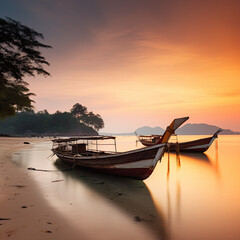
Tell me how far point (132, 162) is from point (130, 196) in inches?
82.3

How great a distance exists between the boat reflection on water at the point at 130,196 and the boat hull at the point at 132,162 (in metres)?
0.64

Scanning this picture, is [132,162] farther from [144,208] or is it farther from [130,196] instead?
[144,208]

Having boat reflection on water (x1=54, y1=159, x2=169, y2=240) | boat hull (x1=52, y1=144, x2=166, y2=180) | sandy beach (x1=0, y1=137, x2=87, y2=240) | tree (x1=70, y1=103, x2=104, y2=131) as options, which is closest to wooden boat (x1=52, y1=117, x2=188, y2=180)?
boat hull (x1=52, y1=144, x2=166, y2=180)

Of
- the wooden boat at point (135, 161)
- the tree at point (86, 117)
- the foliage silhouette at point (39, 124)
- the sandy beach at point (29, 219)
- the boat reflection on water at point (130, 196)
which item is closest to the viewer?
the sandy beach at point (29, 219)

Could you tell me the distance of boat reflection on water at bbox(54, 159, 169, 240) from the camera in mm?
6780

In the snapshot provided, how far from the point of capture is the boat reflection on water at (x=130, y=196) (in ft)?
22.2

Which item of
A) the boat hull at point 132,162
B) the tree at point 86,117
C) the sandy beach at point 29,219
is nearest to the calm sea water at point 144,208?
the sandy beach at point 29,219

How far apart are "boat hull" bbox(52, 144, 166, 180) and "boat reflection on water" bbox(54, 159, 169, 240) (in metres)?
0.64

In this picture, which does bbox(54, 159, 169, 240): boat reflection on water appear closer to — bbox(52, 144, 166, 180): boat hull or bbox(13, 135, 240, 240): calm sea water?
bbox(13, 135, 240, 240): calm sea water

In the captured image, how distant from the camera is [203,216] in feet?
26.2

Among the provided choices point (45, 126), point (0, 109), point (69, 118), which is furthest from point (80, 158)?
point (69, 118)

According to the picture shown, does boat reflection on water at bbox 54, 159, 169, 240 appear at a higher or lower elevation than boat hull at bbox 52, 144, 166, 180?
lower

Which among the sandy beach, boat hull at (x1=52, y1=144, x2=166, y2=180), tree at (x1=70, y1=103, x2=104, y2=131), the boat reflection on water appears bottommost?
the boat reflection on water

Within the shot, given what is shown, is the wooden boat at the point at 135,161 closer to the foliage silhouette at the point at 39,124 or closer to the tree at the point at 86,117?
the foliage silhouette at the point at 39,124
